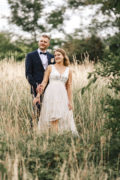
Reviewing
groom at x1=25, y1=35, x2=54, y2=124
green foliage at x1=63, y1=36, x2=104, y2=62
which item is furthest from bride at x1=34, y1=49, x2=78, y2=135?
green foliage at x1=63, y1=36, x2=104, y2=62

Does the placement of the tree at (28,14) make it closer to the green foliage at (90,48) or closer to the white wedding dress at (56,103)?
the green foliage at (90,48)

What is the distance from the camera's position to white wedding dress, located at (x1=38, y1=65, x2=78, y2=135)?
490 centimetres

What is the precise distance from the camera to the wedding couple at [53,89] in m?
4.90

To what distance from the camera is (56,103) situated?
490cm

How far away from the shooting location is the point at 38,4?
21.3m

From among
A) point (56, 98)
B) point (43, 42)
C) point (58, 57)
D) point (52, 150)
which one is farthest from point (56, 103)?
point (52, 150)

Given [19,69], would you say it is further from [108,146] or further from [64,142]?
[108,146]

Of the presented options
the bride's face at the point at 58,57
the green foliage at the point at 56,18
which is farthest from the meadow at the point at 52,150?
the green foliage at the point at 56,18

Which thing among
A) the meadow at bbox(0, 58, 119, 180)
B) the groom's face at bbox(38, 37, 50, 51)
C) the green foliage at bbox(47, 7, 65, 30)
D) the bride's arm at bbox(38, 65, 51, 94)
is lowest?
the meadow at bbox(0, 58, 119, 180)

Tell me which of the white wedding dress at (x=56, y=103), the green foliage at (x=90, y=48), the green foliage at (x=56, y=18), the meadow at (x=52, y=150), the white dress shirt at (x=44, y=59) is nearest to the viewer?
the meadow at (x=52, y=150)

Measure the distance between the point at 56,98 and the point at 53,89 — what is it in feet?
0.56

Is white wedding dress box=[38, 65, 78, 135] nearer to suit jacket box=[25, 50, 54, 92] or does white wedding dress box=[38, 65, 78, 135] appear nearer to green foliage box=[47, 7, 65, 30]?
suit jacket box=[25, 50, 54, 92]

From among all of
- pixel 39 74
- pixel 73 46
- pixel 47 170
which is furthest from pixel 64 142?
pixel 73 46

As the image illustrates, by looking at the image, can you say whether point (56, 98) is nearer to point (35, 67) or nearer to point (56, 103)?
point (56, 103)
